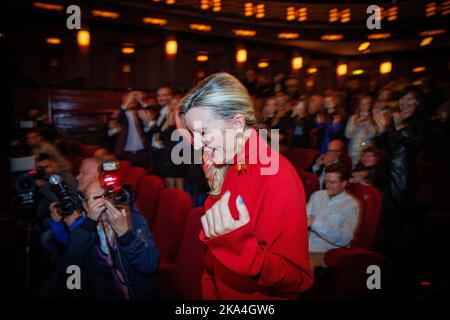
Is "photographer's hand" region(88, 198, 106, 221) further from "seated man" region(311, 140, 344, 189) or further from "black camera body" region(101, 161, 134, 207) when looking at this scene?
"seated man" region(311, 140, 344, 189)

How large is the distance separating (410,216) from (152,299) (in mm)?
2387

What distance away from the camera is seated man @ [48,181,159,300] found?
5.15 ft

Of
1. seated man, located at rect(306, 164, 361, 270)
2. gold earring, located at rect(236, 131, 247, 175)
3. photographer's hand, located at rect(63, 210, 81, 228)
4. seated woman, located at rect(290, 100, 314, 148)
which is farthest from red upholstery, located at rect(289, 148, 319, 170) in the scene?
gold earring, located at rect(236, 131, 247, 175)

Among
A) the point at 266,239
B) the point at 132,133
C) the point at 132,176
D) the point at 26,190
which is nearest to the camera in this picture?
the point at 266,239

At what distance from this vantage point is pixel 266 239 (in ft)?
3.06

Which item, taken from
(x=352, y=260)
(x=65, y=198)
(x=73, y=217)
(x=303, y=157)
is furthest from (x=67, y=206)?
(x=303, y=157)

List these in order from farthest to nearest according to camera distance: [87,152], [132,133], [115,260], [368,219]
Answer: [87,152], [132,133], [368,219], [115,260]

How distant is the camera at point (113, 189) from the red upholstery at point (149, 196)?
102 cm

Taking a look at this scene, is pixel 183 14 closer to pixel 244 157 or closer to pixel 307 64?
pixel 307 64

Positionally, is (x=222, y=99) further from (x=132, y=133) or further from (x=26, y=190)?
(x=132, y=133)

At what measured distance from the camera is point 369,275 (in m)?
1.92

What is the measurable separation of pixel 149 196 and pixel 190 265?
115cm

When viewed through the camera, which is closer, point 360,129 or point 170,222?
point 170,222

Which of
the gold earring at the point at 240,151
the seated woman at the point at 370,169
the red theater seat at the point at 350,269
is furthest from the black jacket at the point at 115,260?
the seated woman at the point at 370,169
